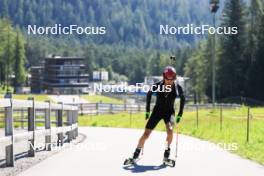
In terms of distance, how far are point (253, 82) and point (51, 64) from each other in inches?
3982

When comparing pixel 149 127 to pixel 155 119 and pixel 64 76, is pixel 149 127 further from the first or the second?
pixel 64 76

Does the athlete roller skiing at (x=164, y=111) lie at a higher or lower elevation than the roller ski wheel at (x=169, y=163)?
higher

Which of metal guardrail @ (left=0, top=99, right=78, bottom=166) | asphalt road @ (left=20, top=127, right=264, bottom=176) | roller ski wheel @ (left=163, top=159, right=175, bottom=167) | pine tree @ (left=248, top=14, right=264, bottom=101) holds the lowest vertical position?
asphalt road @ (left=20, top=127, right=264, bottom=176)

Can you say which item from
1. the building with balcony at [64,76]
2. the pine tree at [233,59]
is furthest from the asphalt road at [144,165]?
the building with balcony at [64,76]

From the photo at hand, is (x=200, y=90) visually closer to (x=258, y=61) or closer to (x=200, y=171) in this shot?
(x=258, y=61)

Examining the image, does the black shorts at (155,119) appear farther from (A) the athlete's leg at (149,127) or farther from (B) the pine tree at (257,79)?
(B) the pine tree at (257,79)

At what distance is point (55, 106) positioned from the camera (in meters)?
14.5

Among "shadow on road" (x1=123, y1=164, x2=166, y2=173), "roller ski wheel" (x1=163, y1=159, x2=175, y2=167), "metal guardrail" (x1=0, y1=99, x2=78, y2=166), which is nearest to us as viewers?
"metal guardrail" (x1=0, y1=99, x2=78, y2=166)

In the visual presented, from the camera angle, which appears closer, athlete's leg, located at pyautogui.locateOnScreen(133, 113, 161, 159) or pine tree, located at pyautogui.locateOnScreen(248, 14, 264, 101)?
athlete's leg, located at pyautogui.locateOnScreen(133, 113, 161, 159)

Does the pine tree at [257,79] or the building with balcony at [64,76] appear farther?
the building with balcony at [64,76]

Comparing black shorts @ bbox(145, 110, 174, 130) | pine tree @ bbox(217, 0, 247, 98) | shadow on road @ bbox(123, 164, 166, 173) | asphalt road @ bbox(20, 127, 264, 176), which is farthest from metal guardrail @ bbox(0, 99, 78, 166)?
pine tree @ bbox(217, 0, 247, 98)

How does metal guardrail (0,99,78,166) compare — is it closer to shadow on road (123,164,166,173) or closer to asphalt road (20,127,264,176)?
asphalt road (20,127,264,176)

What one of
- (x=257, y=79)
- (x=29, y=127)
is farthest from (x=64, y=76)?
(x=29, y=127)

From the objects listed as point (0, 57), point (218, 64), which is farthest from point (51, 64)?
point (218, 64)
